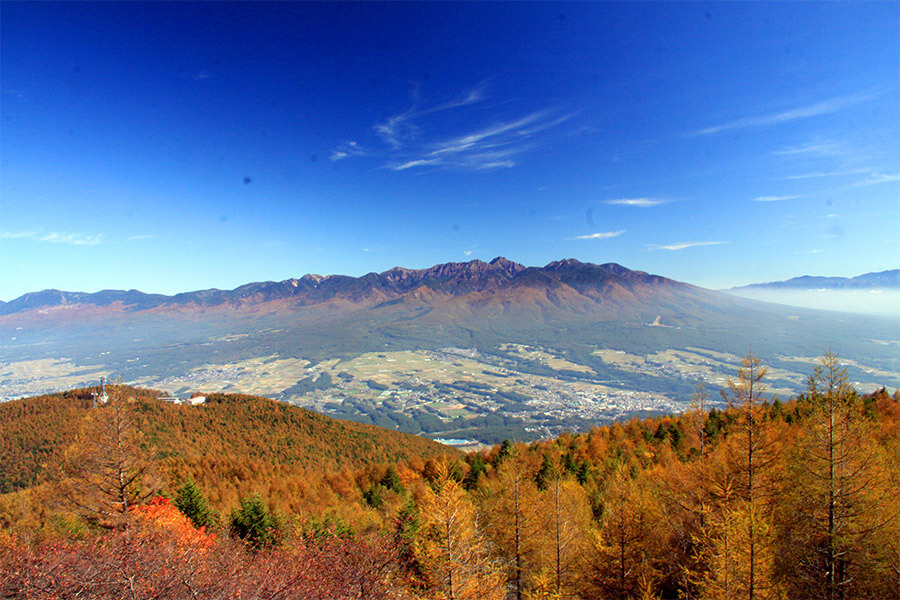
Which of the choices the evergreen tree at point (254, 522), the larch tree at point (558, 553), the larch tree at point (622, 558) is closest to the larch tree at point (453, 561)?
the larch tree at point (558, 553)

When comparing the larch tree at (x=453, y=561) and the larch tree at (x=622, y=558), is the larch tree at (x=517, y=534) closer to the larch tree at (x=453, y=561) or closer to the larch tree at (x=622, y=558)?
the larch tree at (x=622, y=558)

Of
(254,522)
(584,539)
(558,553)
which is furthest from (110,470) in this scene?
(584,539)

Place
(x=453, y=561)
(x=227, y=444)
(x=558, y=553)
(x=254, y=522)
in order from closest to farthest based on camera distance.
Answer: (x=453, y=561)
(x=558, y=553)
(x=254, y=522)
(x=227, y=444)

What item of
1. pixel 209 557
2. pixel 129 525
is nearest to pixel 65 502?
pixel 129 525

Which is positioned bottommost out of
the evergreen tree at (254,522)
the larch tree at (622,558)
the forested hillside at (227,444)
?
the forested hillside at (227,444)

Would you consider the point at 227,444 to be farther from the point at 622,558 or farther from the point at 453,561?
the point at 622,558

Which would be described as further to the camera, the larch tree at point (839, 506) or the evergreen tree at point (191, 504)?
the evergreen tree at point (191, 504)

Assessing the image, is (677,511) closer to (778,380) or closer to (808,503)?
(808,503)

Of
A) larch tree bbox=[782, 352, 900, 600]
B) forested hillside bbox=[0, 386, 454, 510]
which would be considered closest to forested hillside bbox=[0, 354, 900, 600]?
larch tree bbox=[782, 352, 900, 600]

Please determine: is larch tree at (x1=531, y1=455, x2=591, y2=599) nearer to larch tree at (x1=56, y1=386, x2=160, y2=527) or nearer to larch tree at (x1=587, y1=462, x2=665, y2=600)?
larch tree at (x1=587, y1=462, x2=665, y2=600)

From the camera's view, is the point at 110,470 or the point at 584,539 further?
the point at 584,539

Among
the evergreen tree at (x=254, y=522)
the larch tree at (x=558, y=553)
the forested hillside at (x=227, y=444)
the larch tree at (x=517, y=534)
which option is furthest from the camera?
the forested hillside at (x=227, y=444)

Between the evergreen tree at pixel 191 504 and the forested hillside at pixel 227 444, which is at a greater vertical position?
the evergreen tree at pixel 191 504
